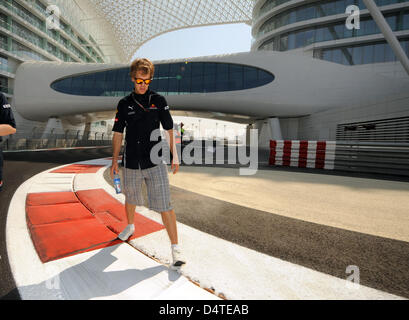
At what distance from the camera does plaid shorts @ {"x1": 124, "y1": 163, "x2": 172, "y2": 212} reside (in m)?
1.79

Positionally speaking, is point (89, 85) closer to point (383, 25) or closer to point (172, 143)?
point (383, 25)

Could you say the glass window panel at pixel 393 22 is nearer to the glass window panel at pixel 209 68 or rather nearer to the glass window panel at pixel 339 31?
the glass window panel at pixel 339 31

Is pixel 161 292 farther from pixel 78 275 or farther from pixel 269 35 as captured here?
pixel 269 35

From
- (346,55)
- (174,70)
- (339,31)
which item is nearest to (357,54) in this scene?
(346,55)

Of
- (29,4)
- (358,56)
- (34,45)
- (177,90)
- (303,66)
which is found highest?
(29,4)

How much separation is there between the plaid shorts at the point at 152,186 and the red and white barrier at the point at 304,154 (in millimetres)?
8373

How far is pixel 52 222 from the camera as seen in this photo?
8.00 feet

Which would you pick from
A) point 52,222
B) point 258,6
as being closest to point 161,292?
point 52,222

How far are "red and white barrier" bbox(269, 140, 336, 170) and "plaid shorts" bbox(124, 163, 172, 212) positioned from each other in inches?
330

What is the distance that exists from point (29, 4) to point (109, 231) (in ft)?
147

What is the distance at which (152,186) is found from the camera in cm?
186

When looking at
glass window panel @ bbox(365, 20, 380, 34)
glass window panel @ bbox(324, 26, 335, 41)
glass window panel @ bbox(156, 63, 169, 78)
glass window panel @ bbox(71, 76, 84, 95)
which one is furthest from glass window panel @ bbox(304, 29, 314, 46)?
glass window panel @ bbox(71, 76, 84, 95)

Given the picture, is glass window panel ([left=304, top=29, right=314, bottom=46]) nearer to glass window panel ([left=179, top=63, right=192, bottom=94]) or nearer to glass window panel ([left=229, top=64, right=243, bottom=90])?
glass window panel ([left=229, top=64, right=243, bottom=90])

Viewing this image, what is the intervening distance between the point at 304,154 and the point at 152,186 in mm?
8572
